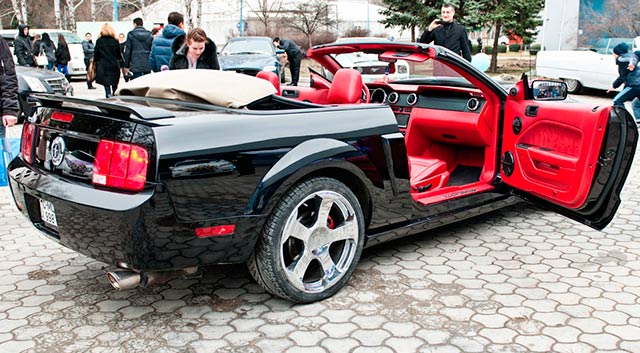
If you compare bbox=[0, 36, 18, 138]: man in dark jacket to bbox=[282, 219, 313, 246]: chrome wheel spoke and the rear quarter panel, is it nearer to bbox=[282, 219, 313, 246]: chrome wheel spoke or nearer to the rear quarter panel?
the rear quarter panel

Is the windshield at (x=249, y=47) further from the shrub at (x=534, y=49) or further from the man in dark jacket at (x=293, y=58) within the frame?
the shrub at (x=534, y=49)

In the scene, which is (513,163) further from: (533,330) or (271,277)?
(271,277)

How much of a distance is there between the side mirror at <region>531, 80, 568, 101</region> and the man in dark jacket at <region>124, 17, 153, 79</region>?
24.1ft

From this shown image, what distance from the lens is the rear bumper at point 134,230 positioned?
8.91 feet

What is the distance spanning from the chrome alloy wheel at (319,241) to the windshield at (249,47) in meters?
12.4

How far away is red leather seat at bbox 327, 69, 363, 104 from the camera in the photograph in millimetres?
4199

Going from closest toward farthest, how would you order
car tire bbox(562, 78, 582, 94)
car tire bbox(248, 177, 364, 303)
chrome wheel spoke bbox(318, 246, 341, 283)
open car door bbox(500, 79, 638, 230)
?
car tire bbox(248, 177, 364, 303) → chrome wheel spoke bbox(318, 246, 341, 283) → open car door bbox(500, 79, 638, 230) → car tire bbox(562, 78, 582, 94)

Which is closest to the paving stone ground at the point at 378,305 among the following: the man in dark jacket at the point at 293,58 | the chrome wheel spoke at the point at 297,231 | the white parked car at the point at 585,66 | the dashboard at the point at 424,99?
the chrome wheel spoke at the point at 297,231

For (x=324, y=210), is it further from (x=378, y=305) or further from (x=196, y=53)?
(x=196, y=53)

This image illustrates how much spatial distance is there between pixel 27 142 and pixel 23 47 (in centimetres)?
1288

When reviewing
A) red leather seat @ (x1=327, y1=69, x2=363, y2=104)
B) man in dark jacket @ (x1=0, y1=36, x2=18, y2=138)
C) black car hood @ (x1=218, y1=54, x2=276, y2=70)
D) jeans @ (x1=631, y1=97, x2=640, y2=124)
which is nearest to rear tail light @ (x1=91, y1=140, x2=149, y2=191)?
red leather seat @ (x1=327, y1=69, x2=363, y2=104)

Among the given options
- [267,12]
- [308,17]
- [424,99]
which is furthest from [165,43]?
[267,12]

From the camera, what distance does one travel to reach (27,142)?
350cm

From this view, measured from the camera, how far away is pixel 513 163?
4.21 metres
